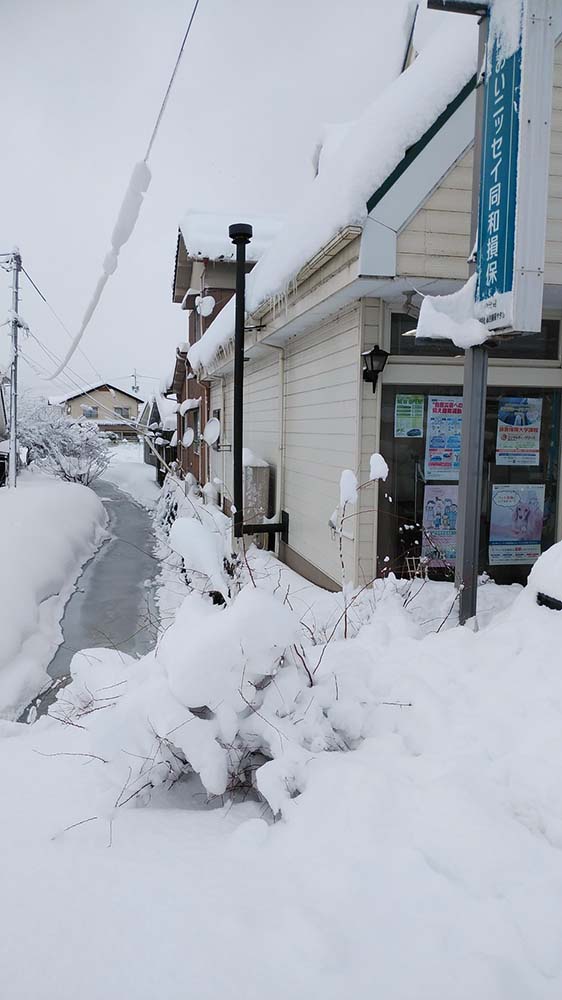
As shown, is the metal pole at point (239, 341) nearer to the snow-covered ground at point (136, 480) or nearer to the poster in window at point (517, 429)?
the poster in window at point (517, 429)

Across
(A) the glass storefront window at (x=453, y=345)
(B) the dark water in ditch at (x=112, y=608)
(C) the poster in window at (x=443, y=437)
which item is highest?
(A) the glass storefront window at (x=453, y=345)

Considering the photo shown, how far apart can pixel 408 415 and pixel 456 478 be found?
772mm

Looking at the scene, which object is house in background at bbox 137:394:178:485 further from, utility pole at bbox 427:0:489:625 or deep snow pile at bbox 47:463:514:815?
deep snow pile at bbox 47:463:514:815

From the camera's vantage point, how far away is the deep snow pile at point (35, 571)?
7.03 metres

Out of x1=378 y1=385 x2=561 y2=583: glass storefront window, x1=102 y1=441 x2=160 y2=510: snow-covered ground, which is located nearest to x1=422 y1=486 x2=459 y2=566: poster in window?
x1=378 y1=385 x2=561 y2=583: glass storefront window

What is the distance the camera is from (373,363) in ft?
18.7

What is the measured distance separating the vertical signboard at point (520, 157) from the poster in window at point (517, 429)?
2.89 metres

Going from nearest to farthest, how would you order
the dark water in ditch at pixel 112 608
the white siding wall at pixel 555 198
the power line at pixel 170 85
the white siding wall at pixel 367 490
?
the power line at pixel 170 85 < the white siding wall at pixel 555 198 < the white siding wall at pixel 367 490 < the dark water in ditch at pixel 112 608

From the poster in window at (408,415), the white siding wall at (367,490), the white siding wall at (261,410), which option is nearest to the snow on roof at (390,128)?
the white siding wall at (367,490)

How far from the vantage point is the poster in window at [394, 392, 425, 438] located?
20.0 ft

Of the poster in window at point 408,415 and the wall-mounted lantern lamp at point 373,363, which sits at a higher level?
the wall-mounted lantern lamp at point 373,363

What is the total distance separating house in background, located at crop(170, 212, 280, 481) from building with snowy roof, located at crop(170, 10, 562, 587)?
6.02 m

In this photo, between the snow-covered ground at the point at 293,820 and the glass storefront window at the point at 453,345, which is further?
the glass storefront window at the point at 453,345

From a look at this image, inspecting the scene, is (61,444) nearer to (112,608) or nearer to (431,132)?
(112,608)
